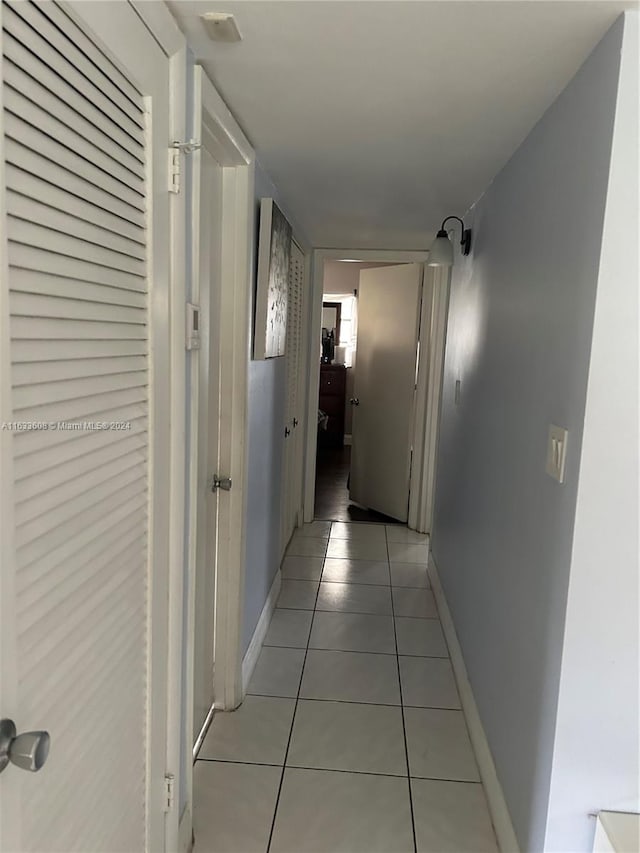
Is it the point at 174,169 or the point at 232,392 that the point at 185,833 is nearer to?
the point at 232,392

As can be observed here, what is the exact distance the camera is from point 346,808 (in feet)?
5.78

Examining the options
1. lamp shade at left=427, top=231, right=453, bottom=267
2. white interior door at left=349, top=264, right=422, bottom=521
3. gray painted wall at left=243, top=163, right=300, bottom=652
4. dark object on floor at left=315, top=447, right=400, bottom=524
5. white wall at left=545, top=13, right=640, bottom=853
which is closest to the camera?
white wall at left=545, top=13, right=640, bottom=853

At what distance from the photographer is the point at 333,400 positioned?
7684 mm

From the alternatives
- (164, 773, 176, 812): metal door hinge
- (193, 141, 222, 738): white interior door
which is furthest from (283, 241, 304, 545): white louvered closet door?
(164, 773, 176, 812): metal door hinge

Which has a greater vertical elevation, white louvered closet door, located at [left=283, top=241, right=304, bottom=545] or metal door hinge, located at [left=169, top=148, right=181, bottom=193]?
metal door hinge, located at [left=169, top=148, right=181, bottom=193]

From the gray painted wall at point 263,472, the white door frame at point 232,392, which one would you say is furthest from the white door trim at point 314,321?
the white door frame at point 232,392

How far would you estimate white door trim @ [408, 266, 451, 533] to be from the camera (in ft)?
13.5

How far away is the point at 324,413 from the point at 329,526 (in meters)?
3.32

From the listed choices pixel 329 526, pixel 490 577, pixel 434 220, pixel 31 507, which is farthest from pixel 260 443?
pixel 329 526

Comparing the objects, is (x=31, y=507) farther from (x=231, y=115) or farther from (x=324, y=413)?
(x=324, y=413)

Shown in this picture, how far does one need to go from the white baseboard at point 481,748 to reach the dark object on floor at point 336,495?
179 centimetres

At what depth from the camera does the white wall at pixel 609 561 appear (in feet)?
3.73

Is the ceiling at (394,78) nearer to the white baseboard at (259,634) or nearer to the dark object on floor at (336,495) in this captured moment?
the white baseboard at (259,634)

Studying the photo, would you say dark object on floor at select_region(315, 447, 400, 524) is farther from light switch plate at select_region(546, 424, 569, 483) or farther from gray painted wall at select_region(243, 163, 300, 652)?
light switch plate at select_region(546, 424, 569, 483)
